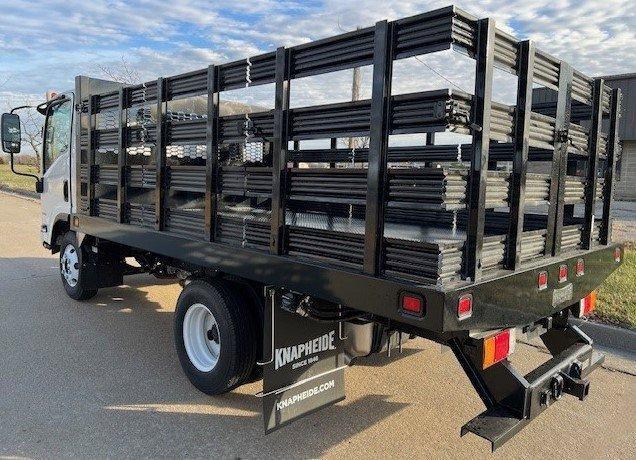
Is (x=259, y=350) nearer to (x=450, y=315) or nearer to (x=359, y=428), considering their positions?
(x=359, y=428)

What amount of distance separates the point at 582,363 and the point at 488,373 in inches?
39.9

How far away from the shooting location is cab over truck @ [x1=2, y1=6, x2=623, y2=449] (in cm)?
242

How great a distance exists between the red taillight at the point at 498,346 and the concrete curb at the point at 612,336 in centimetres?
266

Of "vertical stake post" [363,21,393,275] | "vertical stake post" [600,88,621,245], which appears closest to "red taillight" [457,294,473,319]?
"vertical stake post" [363,21,393,275]

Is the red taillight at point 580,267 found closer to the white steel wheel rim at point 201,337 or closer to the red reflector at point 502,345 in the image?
the red reflector at point 502,345

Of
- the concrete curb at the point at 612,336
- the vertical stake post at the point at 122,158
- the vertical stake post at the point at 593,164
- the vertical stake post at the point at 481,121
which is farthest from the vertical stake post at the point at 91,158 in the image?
the concrete curb at the point at 612,336

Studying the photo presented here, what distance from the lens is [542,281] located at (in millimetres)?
3000

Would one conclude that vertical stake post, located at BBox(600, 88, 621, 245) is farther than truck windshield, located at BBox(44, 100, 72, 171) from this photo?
No

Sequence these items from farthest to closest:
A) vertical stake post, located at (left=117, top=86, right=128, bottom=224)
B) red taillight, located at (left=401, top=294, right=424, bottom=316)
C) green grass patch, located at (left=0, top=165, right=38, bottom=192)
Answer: green grass patch, located at (left=0, top=165, right=38, bottom=192) < vertical stake post, located at (left=117, top=86, right=128, bottom=224) < red taillight, located at (left=401, top=294, right=424, bottom=316)

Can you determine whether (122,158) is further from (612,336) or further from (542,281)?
(612,336)

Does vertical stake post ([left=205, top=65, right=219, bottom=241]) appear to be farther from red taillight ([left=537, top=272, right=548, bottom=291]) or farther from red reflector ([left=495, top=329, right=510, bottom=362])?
red taillight ([left=537, top=272, right=548, bottom=291])

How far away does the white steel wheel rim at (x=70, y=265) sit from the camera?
5996mm

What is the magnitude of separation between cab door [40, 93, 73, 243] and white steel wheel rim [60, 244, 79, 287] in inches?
15.7

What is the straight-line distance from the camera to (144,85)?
4156 millimetres
